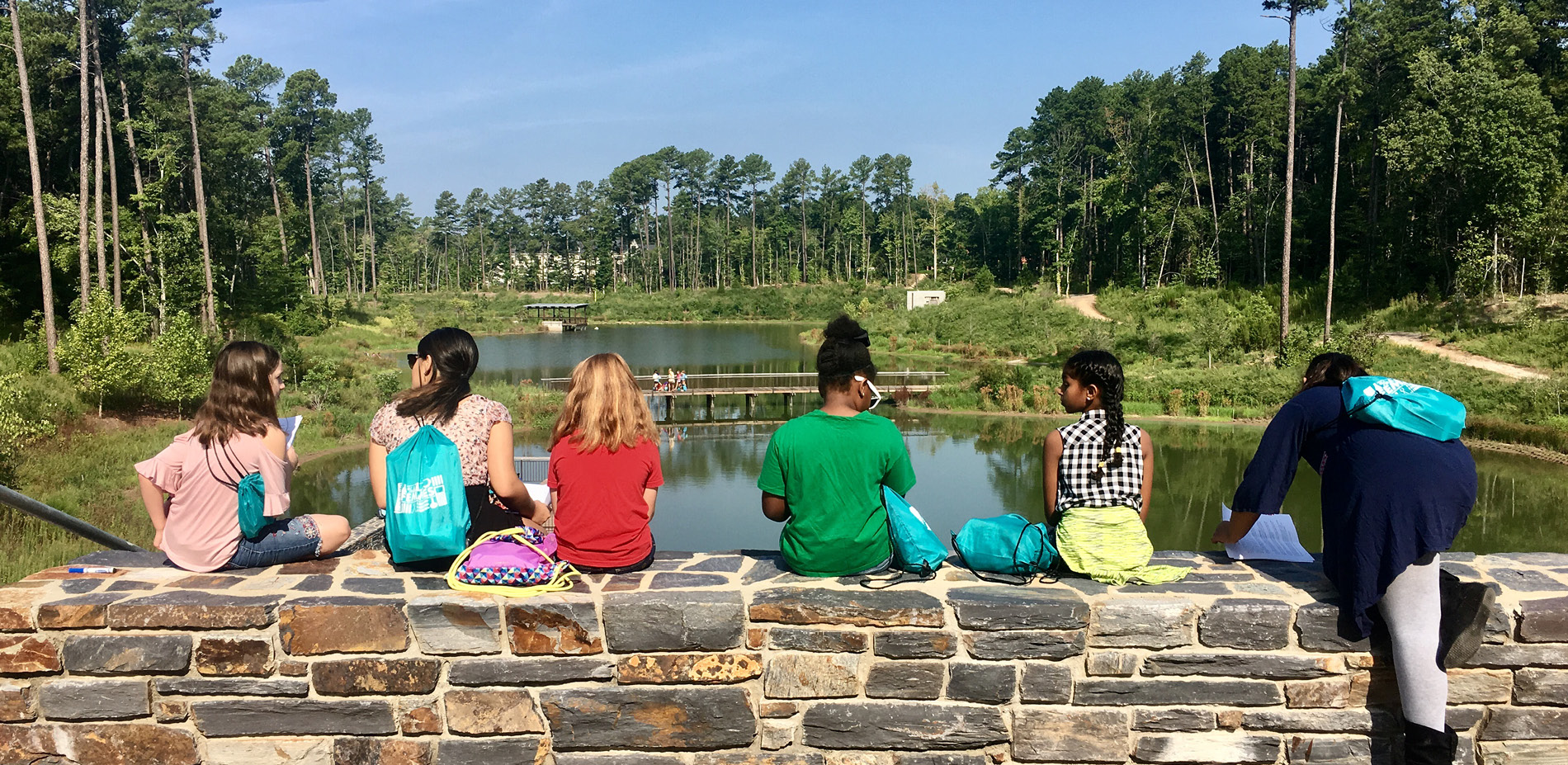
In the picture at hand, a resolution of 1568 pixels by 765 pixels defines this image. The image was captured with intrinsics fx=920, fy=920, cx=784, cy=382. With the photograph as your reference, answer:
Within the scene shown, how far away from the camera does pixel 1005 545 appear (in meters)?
3.19

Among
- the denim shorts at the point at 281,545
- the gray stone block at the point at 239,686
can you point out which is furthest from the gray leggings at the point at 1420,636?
the denim shorts at the point at 281,545

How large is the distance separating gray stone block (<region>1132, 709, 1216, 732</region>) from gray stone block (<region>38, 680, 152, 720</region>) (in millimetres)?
3183

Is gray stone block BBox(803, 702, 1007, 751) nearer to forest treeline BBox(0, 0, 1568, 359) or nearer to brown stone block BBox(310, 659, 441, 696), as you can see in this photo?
brown stone block BBox(310, 659, 441, 696)

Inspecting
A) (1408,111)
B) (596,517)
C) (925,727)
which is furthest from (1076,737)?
(1408,111)

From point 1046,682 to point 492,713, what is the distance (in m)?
1.77

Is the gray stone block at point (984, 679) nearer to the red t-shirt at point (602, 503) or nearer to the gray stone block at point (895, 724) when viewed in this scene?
the gray stone block at point (895, 724)

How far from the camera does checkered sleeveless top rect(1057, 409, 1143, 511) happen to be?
10.7 feet

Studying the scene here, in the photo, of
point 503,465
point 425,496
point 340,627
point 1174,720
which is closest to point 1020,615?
point 1174,720

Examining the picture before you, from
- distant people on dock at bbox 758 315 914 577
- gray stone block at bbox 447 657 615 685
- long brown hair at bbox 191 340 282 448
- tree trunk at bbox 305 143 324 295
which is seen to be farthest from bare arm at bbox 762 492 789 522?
tree trunk at bbox 305 143 324 295

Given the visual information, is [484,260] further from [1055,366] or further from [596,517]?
[596,517]

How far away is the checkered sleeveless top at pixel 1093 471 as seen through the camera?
10.7 feet

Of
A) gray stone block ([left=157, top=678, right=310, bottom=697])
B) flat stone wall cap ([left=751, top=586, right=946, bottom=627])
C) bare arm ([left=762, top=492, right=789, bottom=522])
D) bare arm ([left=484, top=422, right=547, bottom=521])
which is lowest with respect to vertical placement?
gray stone block ([left=157, top=678, right=310, bottom=697])

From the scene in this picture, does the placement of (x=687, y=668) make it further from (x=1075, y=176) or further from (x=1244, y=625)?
(x=1075, y=176)

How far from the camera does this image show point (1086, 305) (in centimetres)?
4162
